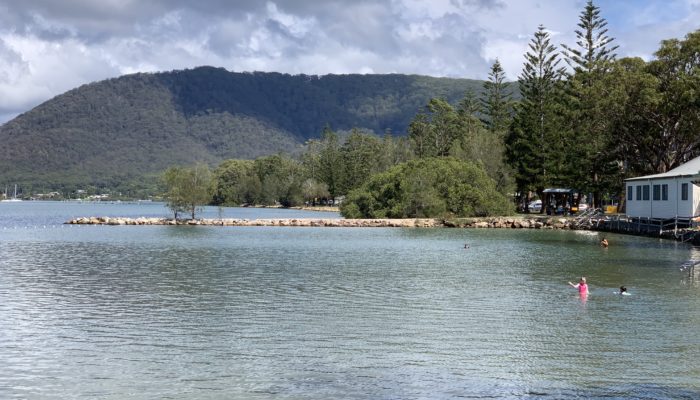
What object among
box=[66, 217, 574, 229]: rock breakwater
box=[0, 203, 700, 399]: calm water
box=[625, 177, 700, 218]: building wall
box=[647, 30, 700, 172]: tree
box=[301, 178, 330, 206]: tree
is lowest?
box=[0, 203, 700, 399]: calm water

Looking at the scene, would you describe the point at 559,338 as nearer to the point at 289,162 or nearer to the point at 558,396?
the point at 558,396

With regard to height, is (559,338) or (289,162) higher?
(289,162)

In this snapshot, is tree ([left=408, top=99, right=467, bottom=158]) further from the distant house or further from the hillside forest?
the distant house

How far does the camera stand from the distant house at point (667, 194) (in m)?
46.6

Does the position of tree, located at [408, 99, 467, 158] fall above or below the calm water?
above

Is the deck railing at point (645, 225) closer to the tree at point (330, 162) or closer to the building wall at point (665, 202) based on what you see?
the building wall at point (665, 202)

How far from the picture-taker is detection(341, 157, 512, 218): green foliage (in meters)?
71.1

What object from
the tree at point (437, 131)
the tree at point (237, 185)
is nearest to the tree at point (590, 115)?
the tree at point (437, 131)

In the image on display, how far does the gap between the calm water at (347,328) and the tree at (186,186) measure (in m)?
33.1

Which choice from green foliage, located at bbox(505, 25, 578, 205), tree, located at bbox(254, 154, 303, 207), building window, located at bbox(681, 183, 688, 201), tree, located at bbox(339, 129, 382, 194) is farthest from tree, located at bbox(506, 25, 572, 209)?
Result: tree, located at bbox(254, 154, 303, 207)

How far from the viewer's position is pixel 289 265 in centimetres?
3316

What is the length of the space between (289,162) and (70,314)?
5600 inches

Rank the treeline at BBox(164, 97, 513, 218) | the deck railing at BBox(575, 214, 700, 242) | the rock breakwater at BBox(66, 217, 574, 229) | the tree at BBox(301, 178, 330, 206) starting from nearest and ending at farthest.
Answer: the deck railing at BBox(575, 214, 700, 242) < the rock breakwater at BBox(66, 217, 574, 229) < the treeline at BBox(164, 97, 513, 218) < the tree at BBox(301, 178, 330, 206)

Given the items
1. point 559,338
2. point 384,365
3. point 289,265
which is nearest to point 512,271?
point 289,265
